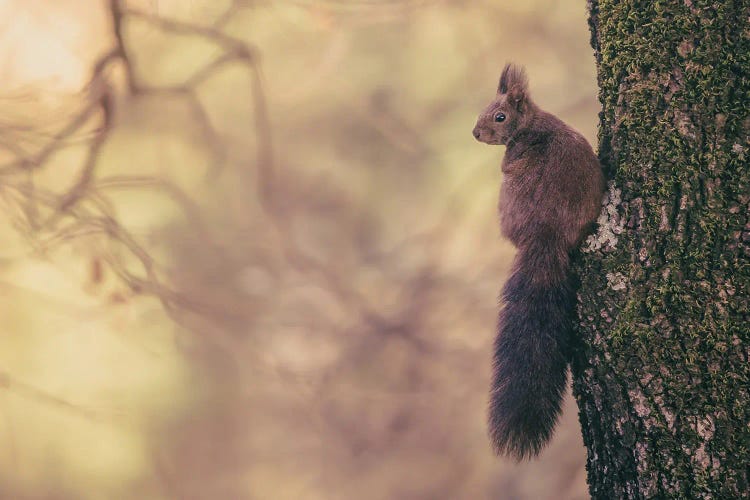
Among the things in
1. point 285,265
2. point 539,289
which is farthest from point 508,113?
point 285,265

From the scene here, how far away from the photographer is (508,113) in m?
1.20

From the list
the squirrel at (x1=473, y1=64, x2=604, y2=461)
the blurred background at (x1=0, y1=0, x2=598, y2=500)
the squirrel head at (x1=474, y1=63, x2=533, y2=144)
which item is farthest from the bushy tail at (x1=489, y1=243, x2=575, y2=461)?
the blurred background at (x1=0, y1=0, x2=598, y2=500)

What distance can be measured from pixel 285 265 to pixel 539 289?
7.47 feet

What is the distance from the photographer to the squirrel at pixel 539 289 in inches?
40.6

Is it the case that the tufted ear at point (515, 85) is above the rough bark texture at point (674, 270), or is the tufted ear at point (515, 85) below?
above

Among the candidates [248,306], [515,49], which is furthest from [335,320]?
[515,49]

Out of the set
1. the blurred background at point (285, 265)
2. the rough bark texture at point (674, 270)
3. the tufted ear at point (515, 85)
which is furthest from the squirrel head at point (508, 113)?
the blurred background at point (285, 265)

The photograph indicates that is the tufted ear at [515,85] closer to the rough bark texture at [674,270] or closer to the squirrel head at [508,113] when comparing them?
the squirrel head at [508,113]

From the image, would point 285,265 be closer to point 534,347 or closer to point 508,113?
point 508,113

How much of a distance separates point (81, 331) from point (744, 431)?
2853 mm

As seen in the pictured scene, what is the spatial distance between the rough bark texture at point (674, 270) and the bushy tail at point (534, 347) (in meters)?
0.03

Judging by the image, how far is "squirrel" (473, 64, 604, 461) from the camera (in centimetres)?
103

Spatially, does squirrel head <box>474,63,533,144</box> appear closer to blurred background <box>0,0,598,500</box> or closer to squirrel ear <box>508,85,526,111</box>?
squirrel ear <box>508,85,526,111</box>

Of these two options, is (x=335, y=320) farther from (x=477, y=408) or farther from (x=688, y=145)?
(x=688, y=145)
